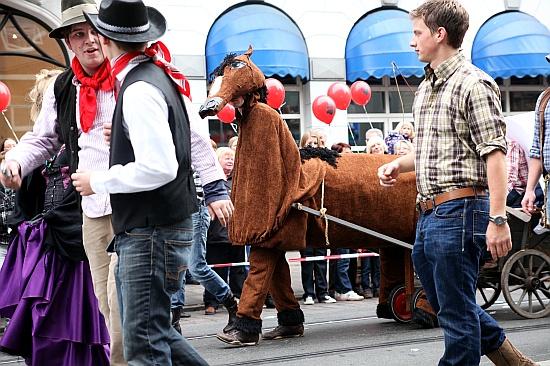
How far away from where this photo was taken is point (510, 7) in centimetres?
2000

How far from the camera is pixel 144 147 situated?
11.8 ft

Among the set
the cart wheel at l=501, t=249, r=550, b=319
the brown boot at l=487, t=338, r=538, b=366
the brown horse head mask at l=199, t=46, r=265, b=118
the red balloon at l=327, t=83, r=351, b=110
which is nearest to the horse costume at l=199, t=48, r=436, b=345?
the brown horse head mask at l=199, t=46, r=265, b=118

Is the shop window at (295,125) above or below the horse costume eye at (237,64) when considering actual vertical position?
above

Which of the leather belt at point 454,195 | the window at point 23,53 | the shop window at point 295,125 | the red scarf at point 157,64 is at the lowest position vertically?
the leather belt at point 454,195

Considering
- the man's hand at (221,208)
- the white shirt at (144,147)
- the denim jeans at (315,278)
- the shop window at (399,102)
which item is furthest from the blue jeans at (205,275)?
the shop window at (399,102)

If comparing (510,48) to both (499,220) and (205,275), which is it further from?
(499,220)

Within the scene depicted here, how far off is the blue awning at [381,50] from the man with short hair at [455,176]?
13.8m

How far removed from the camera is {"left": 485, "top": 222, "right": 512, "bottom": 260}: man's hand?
4.05 m

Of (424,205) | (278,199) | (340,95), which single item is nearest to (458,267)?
(424,205)

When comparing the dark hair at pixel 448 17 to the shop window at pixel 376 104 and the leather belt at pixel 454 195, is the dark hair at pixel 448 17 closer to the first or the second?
the leather belt at pixel 454 195

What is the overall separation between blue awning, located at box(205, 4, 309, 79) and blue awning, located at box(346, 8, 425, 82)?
115 centimetres

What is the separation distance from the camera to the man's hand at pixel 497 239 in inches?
159

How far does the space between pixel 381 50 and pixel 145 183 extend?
1490 cm

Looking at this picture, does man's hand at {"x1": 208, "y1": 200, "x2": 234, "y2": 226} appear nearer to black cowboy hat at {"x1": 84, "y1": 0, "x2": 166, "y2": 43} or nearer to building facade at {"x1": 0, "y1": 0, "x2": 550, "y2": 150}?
black cowboy hat at {"x1": 84, "y1": 0, "x2": 166, "y2": 43}
